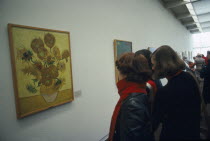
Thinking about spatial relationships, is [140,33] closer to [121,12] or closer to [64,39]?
[121,12]

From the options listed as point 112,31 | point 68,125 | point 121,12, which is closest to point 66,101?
point 68,125

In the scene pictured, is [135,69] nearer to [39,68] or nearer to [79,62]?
[39,68]

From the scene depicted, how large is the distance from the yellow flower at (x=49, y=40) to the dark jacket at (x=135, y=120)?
1.14 metres

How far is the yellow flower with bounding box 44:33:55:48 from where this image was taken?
1.56 metres

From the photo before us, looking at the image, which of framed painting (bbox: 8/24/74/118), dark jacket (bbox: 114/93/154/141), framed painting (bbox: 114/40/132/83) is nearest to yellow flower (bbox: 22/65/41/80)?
framed painting (bbox: 8/24/74/118)

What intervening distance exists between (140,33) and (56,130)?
3.19 meters

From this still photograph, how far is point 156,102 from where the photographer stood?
1.25m

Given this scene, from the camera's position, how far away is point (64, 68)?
5.72 ft

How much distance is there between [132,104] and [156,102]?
15.7 inches

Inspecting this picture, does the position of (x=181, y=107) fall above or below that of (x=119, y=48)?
below

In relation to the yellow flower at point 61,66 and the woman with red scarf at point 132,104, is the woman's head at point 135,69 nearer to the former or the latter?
the woman with red scarf at point 132,104

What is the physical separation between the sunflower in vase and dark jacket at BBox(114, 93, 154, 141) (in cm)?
98

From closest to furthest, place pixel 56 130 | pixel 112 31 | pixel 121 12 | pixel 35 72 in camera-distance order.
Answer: pixel 35 72, pixel 56 130, pixel 112 31, pixel 121 12

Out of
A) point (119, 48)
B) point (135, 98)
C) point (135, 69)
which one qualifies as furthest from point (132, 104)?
point (119, 48)
